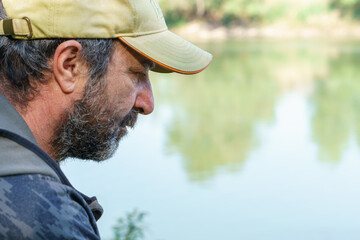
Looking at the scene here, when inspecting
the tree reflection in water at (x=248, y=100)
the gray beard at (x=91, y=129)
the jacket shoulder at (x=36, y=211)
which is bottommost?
the jacket shoulder at (x=36, y=211)

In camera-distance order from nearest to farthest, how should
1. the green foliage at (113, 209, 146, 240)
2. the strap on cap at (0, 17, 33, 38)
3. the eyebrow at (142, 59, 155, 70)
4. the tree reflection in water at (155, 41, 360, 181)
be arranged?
the strap on cap at (0, 17, 33, 38) → the eyebrow at (142, 59, 155, 70) → the green foliage at (113, 209, 146, 240) → the tree reflection in water at (155, 41, 360, 181)

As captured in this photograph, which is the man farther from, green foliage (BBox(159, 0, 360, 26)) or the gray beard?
green foliage (BBox(159, 0, 360, 26))

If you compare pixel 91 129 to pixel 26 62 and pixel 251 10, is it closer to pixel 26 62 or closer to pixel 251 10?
pixel 26 62

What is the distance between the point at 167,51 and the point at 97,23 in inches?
4.7

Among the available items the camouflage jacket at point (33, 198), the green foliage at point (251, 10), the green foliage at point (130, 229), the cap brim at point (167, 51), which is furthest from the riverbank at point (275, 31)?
the camouflage jacket at point (33, 198)

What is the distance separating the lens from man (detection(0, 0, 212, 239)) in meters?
0.67

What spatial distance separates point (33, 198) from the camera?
2.00ft

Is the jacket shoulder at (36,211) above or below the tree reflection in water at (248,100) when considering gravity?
below

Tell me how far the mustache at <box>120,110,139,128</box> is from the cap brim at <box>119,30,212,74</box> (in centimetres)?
9

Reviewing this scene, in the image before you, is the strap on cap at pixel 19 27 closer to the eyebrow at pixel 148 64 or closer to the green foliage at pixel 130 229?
the eyebrow at pixel 148 64

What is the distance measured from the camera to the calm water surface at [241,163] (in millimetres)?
5477

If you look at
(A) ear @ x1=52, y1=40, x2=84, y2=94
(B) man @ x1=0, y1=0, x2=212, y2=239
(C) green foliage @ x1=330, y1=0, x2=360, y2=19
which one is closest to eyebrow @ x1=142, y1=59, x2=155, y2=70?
(B) man @ x1=0, y1=0, x2=212, y2=239

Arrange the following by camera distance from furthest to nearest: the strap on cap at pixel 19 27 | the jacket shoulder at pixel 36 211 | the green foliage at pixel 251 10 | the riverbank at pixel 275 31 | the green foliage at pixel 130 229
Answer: the green foliage at pixel 251 10, the riverbank at pixel 275 31, the green foliage at pixel 130 229, the strap on cap at pixel 19 27, the jacket shoulder at pixel 36 211

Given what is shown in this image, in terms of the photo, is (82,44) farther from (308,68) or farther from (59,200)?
(308,68)
